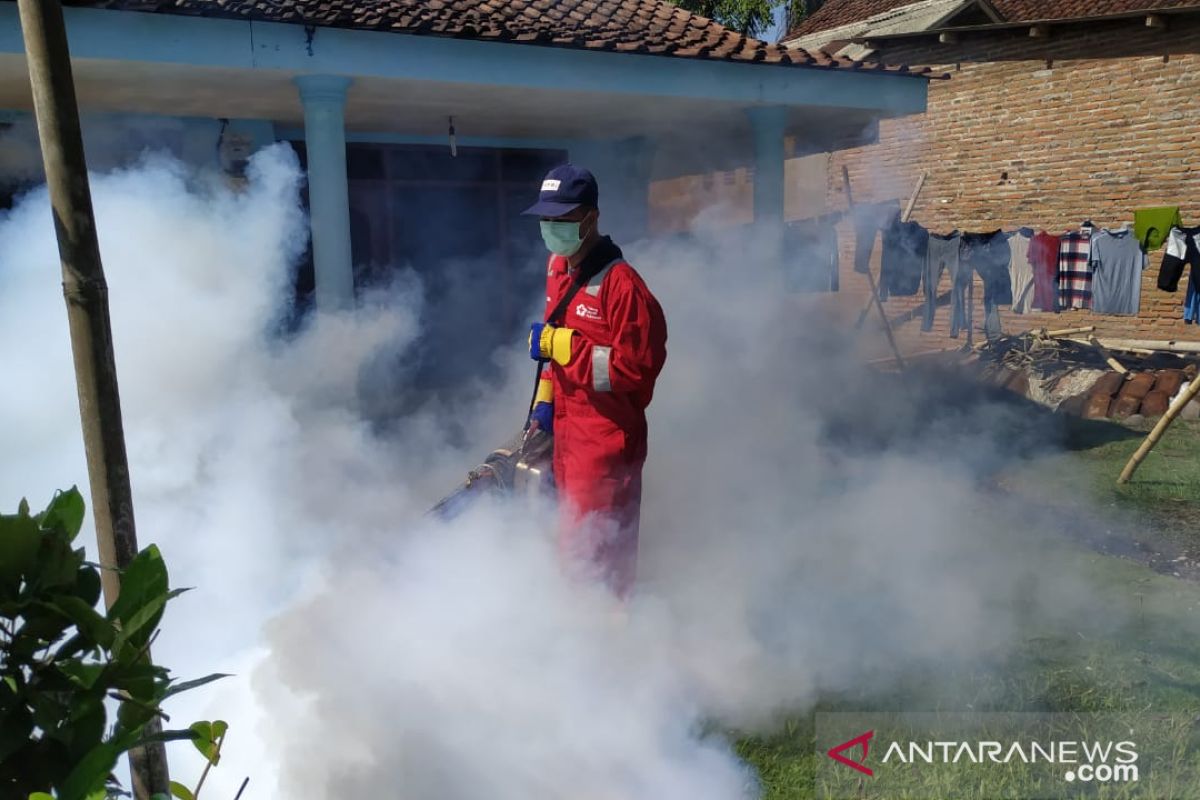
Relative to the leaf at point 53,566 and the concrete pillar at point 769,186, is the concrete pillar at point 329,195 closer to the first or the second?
the concrete pillar at point 769,186

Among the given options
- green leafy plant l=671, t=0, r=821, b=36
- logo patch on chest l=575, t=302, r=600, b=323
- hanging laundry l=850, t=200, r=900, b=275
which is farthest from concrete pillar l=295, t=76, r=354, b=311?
Answer: green leafy plant l=671, t=0, r=821, b=36

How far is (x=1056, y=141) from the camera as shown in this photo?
489 inches

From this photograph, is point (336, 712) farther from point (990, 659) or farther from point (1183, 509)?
point (1183, 509)

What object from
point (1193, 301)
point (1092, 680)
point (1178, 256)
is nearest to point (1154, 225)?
point (1178, 256)

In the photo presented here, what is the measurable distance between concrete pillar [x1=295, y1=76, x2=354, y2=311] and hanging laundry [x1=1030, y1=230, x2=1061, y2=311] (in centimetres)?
744

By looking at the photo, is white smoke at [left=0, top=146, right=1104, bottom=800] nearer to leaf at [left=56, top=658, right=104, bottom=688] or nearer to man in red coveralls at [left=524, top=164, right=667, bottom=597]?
man in red coveralls at [left=524, top=164, right=667, bottom=597]

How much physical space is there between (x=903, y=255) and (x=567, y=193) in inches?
324

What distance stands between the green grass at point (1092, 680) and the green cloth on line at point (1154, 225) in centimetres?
412

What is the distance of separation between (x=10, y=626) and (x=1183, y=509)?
270 inches

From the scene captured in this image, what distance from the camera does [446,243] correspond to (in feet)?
33.2

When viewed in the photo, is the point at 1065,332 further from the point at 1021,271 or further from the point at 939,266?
the point at 939,266

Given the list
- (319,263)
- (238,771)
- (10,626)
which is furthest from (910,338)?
(10,626)

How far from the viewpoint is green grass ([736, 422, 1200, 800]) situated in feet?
10.2
